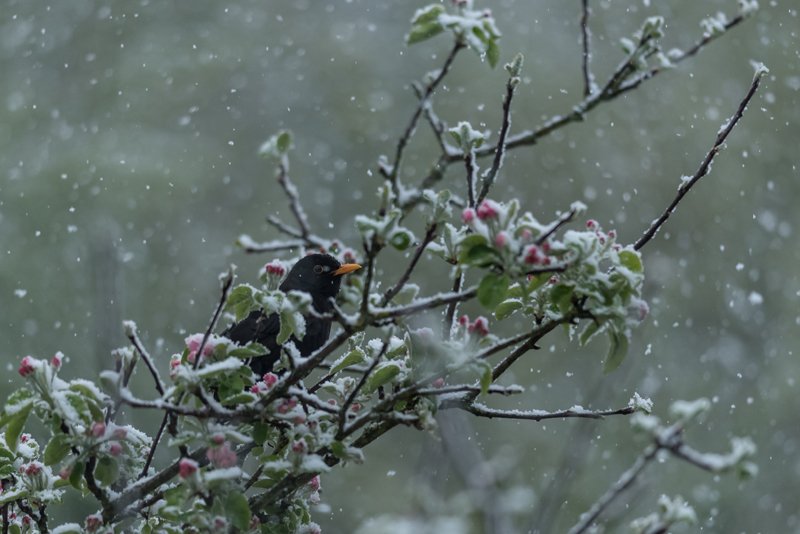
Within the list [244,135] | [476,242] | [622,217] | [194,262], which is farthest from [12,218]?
[476,242]

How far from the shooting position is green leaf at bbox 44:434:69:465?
244 centimetres

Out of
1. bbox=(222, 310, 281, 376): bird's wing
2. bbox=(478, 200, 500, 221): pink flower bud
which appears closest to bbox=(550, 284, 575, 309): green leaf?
bbox=(478, 200, 500, 221): pink flower bud

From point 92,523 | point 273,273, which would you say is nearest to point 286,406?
point 273,273

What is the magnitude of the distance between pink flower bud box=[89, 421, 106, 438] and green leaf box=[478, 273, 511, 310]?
34.7 inches

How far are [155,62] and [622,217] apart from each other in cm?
441

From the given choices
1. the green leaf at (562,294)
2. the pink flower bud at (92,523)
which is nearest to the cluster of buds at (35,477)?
the pink flower bud at (92,523)

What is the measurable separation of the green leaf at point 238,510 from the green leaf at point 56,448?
411 mm

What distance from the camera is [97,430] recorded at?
2438 millimetres

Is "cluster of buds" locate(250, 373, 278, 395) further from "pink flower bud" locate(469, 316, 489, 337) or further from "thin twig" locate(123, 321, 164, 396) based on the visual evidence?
"pink flower bud" locate(469, 316, 489, 337)

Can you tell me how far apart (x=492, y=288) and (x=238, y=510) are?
0.70 meters

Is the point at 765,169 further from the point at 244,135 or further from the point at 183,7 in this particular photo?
the point at 183,7

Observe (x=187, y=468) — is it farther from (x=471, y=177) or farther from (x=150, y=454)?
(x=471, y=177)

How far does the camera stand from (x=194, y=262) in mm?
9641

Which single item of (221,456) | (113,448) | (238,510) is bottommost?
(238,510)
